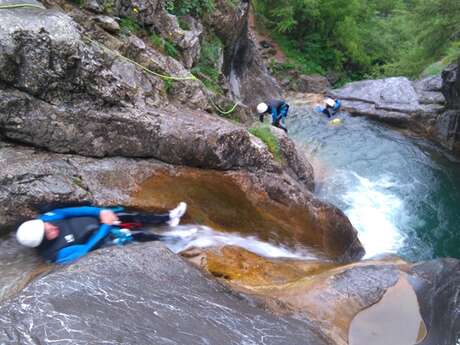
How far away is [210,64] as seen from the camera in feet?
37.0

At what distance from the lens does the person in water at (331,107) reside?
656 inches

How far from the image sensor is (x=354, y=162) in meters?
13.1

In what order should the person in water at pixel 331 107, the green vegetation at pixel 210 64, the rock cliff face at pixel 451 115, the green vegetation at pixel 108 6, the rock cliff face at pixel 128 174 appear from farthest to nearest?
the person in water at pixel 331 107, the rock cliff face at pixel 451 115, the green vegetation at pixel 210 64, the green vegetation at pixel 108 6, the rock cliff face at pixel 128 174

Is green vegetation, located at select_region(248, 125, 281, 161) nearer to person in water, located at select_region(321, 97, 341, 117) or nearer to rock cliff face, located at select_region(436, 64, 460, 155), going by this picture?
rock cliff face, located at select_region(436, 64, 460, 155)

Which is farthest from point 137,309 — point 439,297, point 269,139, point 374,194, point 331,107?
point 331,107

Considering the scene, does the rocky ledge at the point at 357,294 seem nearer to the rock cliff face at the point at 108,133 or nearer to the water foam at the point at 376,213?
the rock cliff face at the point at 108,133

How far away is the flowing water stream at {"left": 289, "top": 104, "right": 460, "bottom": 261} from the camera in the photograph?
9.84 metres

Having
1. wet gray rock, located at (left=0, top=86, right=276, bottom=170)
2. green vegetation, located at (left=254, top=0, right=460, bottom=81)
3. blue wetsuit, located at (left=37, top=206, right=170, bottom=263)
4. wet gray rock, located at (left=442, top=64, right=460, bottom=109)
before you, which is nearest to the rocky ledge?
blue wetsuit, located at (left=37, top=206, right=170, bottom=263)

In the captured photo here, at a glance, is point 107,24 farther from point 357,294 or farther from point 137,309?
point 357,294

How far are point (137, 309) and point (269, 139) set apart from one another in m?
5.41

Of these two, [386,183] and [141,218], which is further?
[386,183]

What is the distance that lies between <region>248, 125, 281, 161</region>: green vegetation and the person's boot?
8.94ft

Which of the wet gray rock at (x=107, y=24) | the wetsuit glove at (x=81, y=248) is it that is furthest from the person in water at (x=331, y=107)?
the wetsuit glove at (x=81, y=248)

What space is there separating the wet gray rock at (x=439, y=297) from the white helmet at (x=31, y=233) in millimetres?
4996
